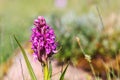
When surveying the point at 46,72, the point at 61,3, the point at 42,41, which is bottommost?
the point at 46,72

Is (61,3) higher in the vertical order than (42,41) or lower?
higher

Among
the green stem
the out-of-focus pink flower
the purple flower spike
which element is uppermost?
the out-of-focus pink flower

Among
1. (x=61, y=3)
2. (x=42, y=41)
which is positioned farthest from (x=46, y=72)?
(x=61, y=3)

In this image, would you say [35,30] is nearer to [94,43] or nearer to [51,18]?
[94,43]

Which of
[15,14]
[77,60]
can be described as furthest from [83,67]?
[15,14]

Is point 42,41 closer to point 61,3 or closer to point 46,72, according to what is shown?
point 46,72

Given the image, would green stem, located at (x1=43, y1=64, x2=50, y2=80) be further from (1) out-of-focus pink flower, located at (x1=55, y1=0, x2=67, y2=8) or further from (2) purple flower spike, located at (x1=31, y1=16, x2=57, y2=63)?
(1) out-of-focus pink flower, located at (x1=55, y1=0, x2=67, y2=8)

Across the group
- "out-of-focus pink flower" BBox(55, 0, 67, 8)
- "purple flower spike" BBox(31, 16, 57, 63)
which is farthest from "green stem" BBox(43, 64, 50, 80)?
"out-of-focus pink flower" BBox(55, 0, 67, 8)

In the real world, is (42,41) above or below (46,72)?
above

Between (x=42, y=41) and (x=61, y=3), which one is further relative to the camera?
(x=61, y=3)
